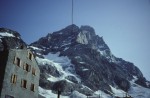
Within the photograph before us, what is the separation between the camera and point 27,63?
1711 inches

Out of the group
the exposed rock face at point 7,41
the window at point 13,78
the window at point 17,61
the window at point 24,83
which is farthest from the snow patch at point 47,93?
the window at point 13,78

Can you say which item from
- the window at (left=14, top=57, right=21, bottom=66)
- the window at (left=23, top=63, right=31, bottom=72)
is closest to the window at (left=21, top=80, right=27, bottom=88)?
the window at (left=23, top=63, right=31, bottom=72)

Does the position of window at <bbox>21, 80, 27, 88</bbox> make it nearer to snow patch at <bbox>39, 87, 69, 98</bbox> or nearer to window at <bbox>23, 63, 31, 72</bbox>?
window at <bbox>23, 63, 31, 72</bbox>

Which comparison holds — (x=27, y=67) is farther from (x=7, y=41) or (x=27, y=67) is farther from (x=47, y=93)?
(x=7, y=41)

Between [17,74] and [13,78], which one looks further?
[17,74]

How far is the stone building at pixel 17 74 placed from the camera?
1407 inches

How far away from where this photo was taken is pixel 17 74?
3903 centimetres

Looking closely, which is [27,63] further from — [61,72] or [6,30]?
[6,30]

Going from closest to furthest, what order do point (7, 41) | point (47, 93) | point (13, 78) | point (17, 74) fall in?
point (13, 78), point (17, 74), point (47, 93), point (7, 41)

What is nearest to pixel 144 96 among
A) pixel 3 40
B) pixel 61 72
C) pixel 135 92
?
pixel 135 92

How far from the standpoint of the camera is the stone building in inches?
1407

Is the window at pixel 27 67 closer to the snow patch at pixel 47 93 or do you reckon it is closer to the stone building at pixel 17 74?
the stone building at pixel 17 74

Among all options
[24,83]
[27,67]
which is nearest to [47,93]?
[27,67]

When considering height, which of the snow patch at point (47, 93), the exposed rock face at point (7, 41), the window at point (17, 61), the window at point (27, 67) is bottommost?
the snow patch at point (47, 93)
